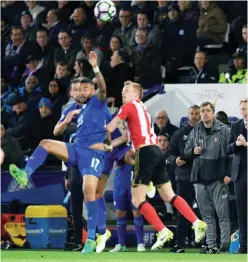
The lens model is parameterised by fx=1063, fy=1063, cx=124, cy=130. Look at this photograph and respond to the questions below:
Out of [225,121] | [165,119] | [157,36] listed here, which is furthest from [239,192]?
[157,36]

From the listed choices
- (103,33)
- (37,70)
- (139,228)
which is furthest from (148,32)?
(139,228)

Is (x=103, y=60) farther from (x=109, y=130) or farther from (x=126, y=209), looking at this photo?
(x=109, y=130)

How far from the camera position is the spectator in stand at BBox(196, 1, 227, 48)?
20281 millimetres

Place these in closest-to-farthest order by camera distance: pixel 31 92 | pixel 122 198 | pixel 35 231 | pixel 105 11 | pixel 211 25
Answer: pixel 122 198 < pixel 105 11 < pixel 35 231 < pixel 211 25 < pixel 31 92

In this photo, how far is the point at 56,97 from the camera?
2041 cm

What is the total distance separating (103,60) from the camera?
2041 centimetres

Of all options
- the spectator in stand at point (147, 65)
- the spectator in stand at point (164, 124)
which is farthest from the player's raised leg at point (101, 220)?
the spectator in stand at point (147, 65)

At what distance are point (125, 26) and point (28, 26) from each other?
10.8 ft

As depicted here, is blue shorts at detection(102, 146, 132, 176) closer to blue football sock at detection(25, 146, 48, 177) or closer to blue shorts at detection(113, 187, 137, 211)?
blue shorts at detection(113, 187, 137, 211)

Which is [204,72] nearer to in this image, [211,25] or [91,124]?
[211,25]

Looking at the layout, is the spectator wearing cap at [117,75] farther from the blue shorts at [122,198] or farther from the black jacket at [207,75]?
the blue shorts at [122,198]

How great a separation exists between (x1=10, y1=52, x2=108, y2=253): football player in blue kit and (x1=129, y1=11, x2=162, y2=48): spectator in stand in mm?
6077

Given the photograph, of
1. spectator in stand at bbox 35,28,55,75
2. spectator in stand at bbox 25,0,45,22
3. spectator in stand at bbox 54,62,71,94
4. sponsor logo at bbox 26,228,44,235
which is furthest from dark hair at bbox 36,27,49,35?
sponsor logo at bbox 26,228,44,235

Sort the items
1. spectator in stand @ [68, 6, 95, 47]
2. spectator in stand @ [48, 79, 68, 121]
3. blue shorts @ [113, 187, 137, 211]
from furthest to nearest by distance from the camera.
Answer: spectator in stand @ [68, 6, 95, 47]
spectator in stand @ [48, 79, 68, 121]
blue shorts @ [113, 187, 137, 211]
